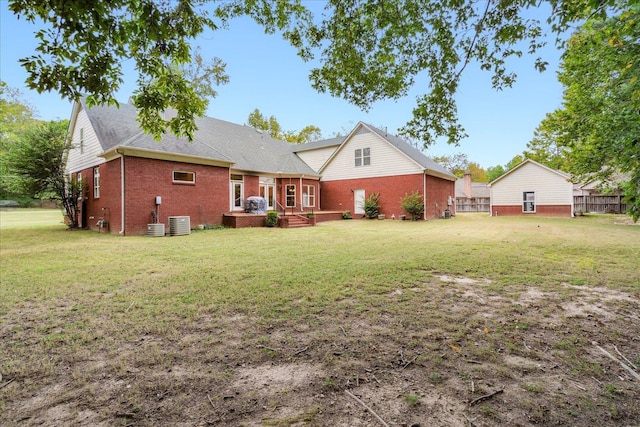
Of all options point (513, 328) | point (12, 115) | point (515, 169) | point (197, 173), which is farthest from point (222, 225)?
point (12, 115)

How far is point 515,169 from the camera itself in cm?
2517

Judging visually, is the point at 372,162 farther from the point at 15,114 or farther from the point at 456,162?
the point at 456,162

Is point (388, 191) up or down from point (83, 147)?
down

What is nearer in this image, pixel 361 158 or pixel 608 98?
pixel 608 98

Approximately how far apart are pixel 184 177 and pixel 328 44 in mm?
10315

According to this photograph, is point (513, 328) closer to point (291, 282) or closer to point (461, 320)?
point (461, 320)

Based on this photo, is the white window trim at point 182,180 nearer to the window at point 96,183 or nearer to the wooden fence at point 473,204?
→ the window at point 96,183

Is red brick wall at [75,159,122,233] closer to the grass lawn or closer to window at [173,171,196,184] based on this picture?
window at [173,171,196,184]

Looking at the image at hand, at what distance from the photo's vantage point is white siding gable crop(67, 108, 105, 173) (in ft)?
46.4

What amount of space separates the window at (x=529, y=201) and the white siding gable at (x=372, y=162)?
491 inches

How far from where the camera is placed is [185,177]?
1375cm

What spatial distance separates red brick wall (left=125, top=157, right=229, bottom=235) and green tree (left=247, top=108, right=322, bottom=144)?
23011 mm

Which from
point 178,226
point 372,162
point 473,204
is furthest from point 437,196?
point 473,204

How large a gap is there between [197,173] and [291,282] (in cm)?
1126
